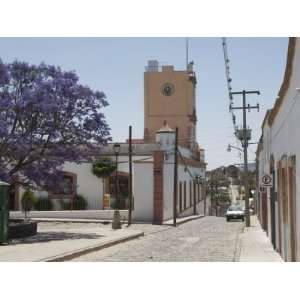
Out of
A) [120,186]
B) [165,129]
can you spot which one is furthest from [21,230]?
[120,186]

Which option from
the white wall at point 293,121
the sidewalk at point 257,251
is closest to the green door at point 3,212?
the sidewalk at point 257,251

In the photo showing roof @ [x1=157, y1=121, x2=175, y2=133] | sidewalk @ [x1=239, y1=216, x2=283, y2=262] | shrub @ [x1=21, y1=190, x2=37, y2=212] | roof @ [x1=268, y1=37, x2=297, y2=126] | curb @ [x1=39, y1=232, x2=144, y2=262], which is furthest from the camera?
roof @ [x1=157, y1=121, x2=175, y2=133]

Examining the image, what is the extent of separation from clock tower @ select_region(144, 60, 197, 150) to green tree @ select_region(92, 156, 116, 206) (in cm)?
262

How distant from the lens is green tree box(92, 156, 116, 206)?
33781mm

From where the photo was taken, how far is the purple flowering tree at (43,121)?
18484mm

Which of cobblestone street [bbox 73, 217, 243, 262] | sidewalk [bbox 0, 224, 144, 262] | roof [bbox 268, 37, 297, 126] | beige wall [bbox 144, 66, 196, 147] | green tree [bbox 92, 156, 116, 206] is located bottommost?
cobblestone street [bbox 73, 217, 243, 262]

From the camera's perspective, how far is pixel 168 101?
105 feet

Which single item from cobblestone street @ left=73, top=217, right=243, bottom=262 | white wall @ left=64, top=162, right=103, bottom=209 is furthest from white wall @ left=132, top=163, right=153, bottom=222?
cobblestone street @ left=73, top=217, right=243, bottom=262

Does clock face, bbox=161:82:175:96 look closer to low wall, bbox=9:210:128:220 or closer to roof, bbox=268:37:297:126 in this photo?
low wall, bbox=9:210:128:220

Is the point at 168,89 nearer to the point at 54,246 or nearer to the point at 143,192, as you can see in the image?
the point at 143,192

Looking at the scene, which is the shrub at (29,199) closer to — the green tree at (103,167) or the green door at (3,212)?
the green tree at (103,167)
